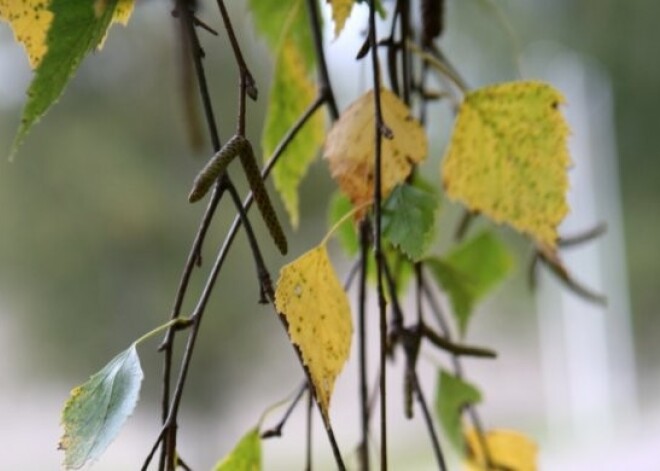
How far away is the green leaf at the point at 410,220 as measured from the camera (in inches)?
7.5

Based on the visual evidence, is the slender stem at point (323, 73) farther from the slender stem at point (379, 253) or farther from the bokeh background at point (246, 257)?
the bokeh background at point (246, 257)

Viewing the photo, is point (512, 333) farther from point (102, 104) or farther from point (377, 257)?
point (377, 257)

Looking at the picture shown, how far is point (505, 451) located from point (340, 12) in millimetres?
183

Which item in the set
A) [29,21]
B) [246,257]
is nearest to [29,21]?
[29,21]

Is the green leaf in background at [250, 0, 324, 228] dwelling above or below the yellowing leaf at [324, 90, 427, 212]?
above

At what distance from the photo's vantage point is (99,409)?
0.52 ft

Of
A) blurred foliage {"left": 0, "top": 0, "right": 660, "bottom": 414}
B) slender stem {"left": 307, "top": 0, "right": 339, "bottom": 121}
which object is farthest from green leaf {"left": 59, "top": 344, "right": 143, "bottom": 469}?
blurred foliage {"left": 0, "top": 0, "right": 660, "bottom": 414}

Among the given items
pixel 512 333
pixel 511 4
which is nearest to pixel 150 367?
pixel 512 333

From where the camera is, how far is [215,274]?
0.54 feet

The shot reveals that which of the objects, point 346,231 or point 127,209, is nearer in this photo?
point 346,231

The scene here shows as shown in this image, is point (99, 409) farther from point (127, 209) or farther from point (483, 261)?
point (127, 209)

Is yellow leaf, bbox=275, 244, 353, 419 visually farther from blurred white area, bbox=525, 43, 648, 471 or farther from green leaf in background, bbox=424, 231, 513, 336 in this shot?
blurred white area, bbox=525, 43, 648, 471

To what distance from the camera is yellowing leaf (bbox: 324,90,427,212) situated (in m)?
0.21

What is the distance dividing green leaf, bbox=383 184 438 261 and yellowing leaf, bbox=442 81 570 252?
43 mm
